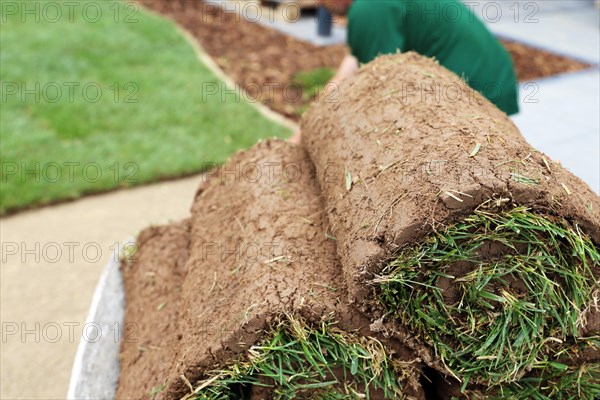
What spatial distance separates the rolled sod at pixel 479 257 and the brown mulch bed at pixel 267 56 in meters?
4.89

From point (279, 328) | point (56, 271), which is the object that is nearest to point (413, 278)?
point (279, 328)

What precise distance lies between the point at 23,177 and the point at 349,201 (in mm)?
3939

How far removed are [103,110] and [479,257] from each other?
210 inches

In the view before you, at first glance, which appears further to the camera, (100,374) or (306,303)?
(100,374)

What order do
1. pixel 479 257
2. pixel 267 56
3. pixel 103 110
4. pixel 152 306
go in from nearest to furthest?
pixel 479 257
pixel 152 306
pixel 103 110
pixel 267 56

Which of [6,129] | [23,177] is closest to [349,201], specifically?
[23,177]

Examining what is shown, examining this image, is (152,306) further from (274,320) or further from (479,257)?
(479,257)

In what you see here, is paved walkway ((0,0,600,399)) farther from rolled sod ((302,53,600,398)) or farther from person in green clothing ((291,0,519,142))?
rolled sod ((302,53,600,398))

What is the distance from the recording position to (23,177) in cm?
502

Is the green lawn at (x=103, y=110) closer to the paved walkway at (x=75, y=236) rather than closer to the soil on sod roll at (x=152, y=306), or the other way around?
the paved walkway at (x=75, y=236)

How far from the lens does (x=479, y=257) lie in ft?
5.50

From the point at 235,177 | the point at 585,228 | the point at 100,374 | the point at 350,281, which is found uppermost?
the point at 585,228

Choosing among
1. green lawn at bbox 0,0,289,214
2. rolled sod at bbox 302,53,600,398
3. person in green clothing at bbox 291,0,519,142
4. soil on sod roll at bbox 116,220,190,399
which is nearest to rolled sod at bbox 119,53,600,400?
rolled sod at bbox 302,53,600,398

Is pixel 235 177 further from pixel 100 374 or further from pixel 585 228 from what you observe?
pixel 585 228
